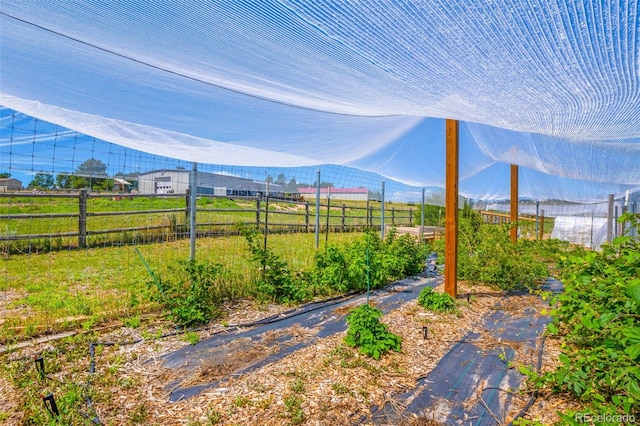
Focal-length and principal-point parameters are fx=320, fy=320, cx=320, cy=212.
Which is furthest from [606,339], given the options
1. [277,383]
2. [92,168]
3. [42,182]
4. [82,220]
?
[82,220]

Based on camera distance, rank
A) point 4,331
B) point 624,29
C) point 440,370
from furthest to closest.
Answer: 1. point 4,331
2. point 440,370
3. point 624,29

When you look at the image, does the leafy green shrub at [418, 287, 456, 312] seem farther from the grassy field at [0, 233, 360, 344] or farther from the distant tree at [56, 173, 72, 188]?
the distant tree at [56, 173, 72, 188]

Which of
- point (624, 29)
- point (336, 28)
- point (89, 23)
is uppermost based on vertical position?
point (89, 23)

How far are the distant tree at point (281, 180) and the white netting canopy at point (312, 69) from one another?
1468 mm

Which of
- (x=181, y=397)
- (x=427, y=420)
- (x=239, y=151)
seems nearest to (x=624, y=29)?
(x=427, y=420)

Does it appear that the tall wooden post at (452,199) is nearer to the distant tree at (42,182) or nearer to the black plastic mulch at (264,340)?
the black plastic mulch at (264,340)

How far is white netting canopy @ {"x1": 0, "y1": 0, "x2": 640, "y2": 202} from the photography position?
113 cm

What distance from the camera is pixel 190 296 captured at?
10.1 feet

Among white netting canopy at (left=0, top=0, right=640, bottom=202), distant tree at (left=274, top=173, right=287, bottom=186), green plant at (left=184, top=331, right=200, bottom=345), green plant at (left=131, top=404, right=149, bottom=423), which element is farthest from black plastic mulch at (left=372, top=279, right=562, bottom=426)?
distant tree at (left=274, top=173, right=287, bottom=186)

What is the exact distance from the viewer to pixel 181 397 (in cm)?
192

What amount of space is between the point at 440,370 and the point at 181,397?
1724mm

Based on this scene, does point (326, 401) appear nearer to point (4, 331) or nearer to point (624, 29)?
point (624, 29)

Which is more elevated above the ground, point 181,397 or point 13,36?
point 13,36

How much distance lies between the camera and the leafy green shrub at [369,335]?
2.46 metres
